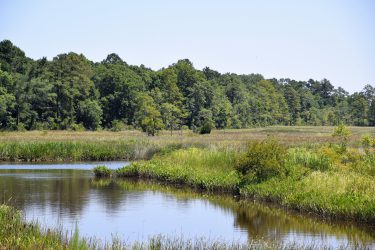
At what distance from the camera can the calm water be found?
68.3ft

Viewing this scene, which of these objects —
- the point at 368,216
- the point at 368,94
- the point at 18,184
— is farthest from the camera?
the point at 368,94

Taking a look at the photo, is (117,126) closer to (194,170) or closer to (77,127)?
(77,127)

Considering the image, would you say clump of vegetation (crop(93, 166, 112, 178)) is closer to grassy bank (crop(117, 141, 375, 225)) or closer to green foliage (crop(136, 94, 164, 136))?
grassy bank (crop(117, 141, 375, 225))

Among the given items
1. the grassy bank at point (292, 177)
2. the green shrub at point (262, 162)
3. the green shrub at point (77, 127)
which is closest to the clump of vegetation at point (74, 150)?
the grassy bank at point (292, 177)

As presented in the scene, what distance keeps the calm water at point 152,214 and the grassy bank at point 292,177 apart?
2.28 feet

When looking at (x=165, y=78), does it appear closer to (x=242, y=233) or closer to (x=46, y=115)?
(x=46, y=115)

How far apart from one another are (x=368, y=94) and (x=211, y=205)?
124 meters

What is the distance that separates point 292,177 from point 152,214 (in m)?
6.82

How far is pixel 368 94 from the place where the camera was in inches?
5674

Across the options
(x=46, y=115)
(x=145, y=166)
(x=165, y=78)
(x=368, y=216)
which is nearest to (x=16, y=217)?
(x=368, y=216)

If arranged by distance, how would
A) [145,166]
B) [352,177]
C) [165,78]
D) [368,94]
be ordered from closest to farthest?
[352,177], [145,166], [165,78], [368,94]

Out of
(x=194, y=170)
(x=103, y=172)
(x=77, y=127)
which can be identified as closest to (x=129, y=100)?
(x=77, y=127)

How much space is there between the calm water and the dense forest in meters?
42.9

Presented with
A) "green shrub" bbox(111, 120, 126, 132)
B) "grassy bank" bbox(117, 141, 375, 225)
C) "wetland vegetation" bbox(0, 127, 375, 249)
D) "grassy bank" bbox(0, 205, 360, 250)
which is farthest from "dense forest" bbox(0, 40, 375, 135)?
"grassy bank" bbox(0, 205, 360, 250)
